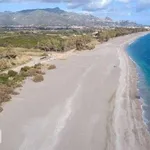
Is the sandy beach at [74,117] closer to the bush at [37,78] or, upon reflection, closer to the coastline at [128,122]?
the coastline at [128,122]

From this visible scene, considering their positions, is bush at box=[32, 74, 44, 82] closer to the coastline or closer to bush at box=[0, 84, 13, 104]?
bush at box=[0, 84, 13, 104]

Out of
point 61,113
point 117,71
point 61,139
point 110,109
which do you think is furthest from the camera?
point 117,71

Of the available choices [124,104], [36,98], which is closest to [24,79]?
[36,98]

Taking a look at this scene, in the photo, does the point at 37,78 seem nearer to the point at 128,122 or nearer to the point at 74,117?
the point at 74,117

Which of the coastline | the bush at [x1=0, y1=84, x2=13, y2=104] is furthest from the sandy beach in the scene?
the bush at [x1=0, y1=84, x2=13, y2=104]

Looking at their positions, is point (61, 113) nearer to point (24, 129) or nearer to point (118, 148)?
A: point (24, 129)

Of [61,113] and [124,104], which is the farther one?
[124,104]

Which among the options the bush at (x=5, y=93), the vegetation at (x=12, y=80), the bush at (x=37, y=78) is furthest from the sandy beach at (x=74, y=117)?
the vegetation at (x=12, y=80)

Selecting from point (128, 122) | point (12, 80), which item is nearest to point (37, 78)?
point (12, 80)
